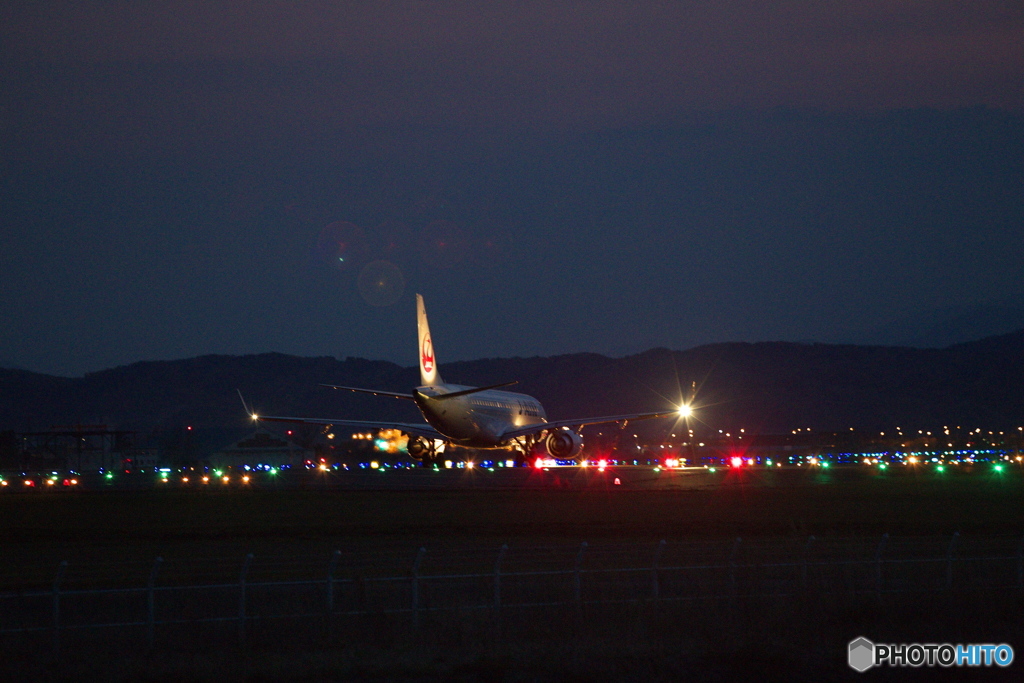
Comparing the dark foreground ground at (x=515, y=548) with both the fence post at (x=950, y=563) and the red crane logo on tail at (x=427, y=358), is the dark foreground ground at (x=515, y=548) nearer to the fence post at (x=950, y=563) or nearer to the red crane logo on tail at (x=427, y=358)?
the fence post at (x=950, y=563)

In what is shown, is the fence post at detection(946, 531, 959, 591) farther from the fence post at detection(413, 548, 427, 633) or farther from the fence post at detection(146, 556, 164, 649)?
the fence post at detection(146, 556, 164, 649)

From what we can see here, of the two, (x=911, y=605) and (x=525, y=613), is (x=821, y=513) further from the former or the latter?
(x=525, y=613)

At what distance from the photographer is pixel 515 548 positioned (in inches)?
925

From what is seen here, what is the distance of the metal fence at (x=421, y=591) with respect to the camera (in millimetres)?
15773

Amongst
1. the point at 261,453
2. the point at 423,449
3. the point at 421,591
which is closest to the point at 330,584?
the point at 421,591

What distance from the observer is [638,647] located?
626 inches

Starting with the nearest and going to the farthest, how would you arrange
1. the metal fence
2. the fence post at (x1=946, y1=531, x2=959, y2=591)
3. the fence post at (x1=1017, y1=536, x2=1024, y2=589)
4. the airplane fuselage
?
the metal fence
the fence post at (x1=946, y1=531, x2=959, y2=591)
the fence post at (x1=1017, y1=536, x2=1024, y2=589)
the airplane fuselage

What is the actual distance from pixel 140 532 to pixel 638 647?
19354mm

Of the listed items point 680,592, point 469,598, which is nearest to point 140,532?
point 469,598

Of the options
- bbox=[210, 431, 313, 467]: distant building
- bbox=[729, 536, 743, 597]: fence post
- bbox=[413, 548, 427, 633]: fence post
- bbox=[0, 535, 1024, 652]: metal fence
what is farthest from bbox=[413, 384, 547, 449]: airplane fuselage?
bbox=[413, 548, 427, 633]: fence post

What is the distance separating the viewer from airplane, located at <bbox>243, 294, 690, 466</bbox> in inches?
2250

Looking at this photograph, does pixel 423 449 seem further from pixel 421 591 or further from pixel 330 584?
pixel 330 584

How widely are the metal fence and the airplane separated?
1353 inches

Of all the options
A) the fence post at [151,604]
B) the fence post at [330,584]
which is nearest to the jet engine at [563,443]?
the fence post at [330,584]
